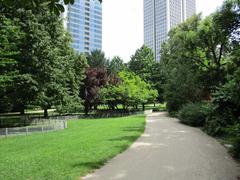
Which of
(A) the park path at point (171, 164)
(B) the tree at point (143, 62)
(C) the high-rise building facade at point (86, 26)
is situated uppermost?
(C) the high-rise building facade at point (86, 26)

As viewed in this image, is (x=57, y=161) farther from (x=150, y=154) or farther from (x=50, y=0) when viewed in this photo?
(x=50, y=0)

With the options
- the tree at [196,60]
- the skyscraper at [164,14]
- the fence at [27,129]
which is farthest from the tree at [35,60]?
the skyscraper at [164,14]

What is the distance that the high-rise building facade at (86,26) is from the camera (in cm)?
14307

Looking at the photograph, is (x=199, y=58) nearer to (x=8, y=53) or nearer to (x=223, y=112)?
(x=223, y=112)

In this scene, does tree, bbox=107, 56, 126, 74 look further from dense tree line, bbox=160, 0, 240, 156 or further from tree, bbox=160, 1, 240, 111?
tree, bbox=160, 1, 240, 111

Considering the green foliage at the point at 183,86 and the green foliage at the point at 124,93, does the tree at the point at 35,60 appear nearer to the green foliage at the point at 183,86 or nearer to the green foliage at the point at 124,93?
the green foliage at the point at 183,86

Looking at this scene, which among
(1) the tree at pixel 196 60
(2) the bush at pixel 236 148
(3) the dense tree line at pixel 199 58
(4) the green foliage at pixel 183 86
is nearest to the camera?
(2) the bush at pixel 236 148

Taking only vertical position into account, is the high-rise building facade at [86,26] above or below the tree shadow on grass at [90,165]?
above

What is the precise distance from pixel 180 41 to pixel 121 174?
1093 inches

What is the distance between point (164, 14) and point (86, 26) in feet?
326

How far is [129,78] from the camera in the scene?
173 feet

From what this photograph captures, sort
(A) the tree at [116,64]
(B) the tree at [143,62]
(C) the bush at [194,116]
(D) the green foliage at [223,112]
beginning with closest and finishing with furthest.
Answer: (D) the green foliage at [223,112]
(C) the bush at [194,116]
(B) the tree at [143,62]
(A) the tree at [116,64]

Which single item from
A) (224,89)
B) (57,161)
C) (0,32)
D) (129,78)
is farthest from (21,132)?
(129,78)

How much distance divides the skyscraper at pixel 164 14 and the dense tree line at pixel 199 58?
12.2 meters
